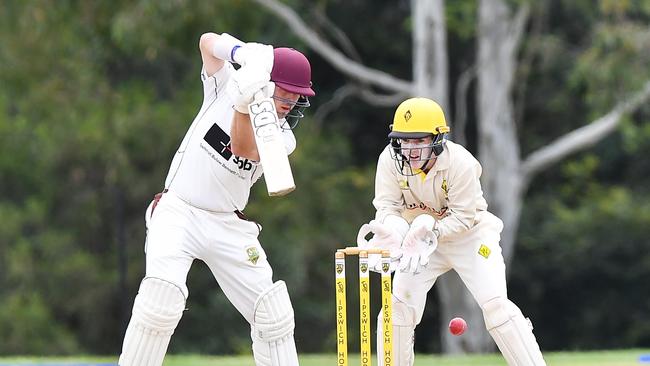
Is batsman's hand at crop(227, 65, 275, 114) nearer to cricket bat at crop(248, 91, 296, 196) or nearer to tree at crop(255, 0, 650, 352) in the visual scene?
cricket bat at crop(248, 91, 296, 196)

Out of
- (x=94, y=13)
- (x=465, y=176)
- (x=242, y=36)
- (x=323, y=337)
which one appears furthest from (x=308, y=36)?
(x=465, y=176)

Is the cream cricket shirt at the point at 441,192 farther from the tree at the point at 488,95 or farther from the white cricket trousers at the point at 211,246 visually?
the tree at the point at 488,95

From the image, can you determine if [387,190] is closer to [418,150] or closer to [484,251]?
[418,150]

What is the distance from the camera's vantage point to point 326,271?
19.3 m

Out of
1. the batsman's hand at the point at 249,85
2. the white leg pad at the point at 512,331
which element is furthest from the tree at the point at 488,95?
the batsman's hand at the point at 249,85

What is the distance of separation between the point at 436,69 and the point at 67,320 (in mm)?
6245

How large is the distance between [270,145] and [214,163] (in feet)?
1.84

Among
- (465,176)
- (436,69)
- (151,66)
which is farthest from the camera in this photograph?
(151,66)

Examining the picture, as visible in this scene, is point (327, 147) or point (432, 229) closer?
point (432, 229)

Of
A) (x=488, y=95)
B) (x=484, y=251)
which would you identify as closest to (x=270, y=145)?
(x=484, y=251)

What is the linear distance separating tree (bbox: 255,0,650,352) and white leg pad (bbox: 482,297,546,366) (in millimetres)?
11251

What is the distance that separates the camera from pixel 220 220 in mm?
6219

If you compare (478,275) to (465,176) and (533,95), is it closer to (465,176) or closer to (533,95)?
(465,176)

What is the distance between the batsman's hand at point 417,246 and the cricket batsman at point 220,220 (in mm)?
584
